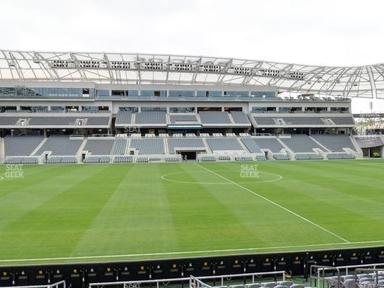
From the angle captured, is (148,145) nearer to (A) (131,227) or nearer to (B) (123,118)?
(B) (123,118)

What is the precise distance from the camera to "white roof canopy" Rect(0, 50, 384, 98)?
64.4m

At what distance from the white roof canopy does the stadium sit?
30cm

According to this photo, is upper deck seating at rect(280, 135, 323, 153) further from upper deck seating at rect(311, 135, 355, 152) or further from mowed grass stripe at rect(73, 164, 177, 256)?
mowed grass stripe at rect(73, 164, 177, 256)

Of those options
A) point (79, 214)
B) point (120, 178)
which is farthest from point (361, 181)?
point (79, 214)

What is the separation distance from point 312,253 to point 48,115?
66069 mm

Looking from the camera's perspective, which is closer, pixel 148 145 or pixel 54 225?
pixel 54 225

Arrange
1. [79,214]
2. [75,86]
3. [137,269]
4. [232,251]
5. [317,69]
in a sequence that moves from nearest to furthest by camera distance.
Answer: [137,269] → [232,251] → [79,214] → [317,69] → [75,86]

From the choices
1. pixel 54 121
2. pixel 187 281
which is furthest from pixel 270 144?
pixel 187 281

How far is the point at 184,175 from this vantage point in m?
38.7

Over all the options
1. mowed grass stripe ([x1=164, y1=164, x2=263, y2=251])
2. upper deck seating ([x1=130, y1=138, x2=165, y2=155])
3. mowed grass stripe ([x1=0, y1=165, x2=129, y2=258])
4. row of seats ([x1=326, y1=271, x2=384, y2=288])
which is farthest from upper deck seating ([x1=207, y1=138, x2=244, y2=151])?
row of seats ([x1=326, y1=271, x2=384, y2=288])

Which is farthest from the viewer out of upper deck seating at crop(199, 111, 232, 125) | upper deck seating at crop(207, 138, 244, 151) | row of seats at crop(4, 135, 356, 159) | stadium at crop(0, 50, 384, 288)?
upper deck seating at crop(199, 111, 232, 125)

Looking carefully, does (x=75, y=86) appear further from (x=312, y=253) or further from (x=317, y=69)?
(x=312, y=253)

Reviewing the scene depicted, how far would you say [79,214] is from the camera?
66.8ft

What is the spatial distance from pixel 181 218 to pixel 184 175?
1937cm
